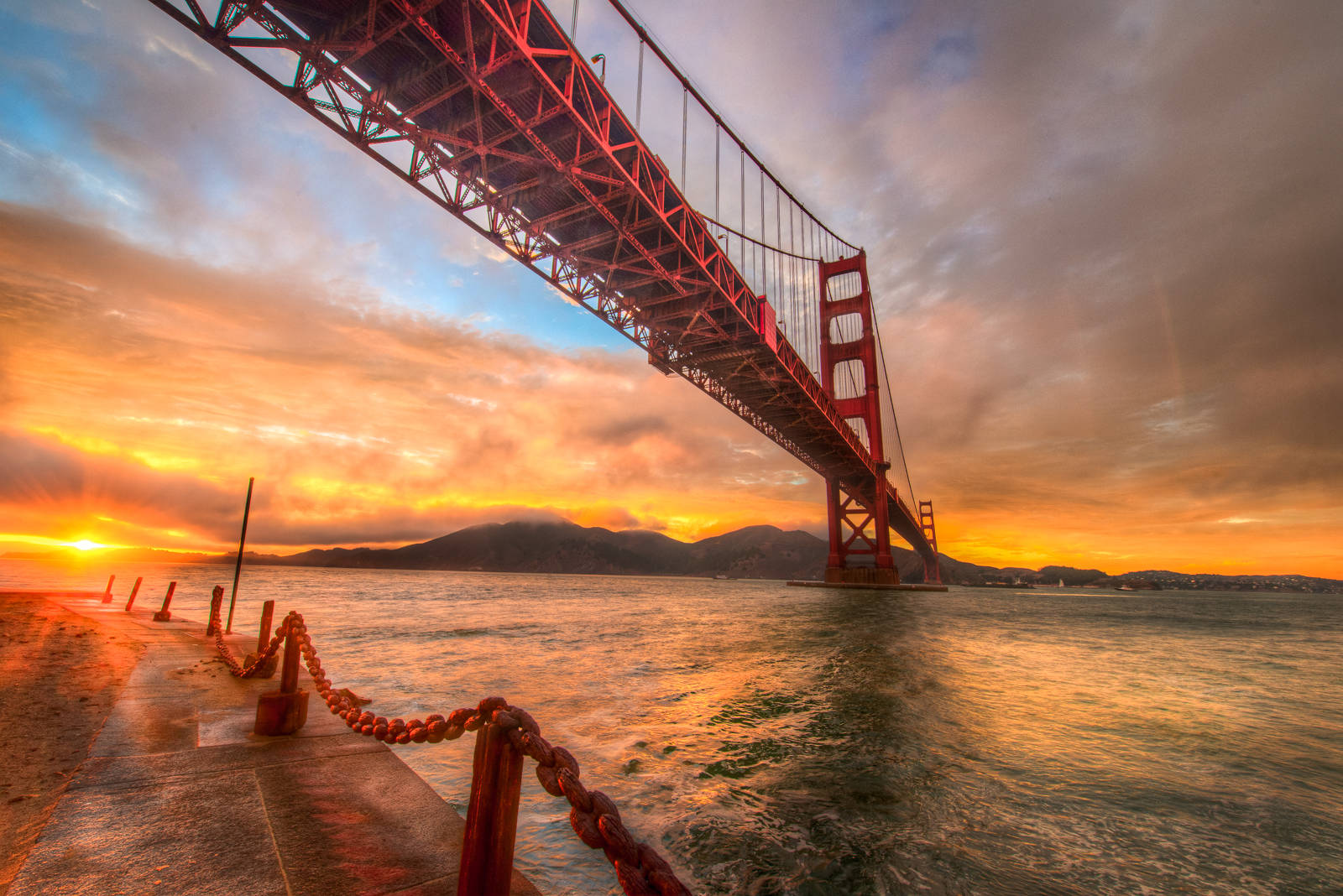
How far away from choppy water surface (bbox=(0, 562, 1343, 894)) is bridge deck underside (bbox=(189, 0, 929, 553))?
10962 millimetres

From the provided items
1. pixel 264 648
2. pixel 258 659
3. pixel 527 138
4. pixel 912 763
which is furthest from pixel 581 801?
pixel 527 138

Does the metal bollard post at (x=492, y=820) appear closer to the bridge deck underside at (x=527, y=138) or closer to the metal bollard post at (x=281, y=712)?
the metal bollard post at (x=281, y=712)

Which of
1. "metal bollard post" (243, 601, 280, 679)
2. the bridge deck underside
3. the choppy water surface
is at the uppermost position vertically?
the bridge deck underside

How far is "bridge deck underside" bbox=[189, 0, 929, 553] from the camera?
955 cm

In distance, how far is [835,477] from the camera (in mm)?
45875

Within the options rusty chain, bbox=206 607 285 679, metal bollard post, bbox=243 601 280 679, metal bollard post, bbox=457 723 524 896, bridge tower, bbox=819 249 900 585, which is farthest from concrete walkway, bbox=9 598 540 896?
bridge tower, bbox=819 249 900 585

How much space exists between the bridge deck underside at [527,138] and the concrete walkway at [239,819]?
1064 centimetres

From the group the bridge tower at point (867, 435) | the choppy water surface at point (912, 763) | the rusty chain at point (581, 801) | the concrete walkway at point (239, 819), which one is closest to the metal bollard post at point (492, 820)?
the rusty chain at point (581, 801)

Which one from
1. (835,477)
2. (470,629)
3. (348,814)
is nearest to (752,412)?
(835,477)

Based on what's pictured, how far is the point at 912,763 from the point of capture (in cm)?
544

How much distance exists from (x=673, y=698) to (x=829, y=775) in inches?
137

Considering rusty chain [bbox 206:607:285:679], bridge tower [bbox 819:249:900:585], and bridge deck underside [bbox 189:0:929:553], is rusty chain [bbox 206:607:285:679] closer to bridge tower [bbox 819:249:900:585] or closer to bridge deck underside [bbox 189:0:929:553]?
bridge deck underside [bbox 189:0:929:553]

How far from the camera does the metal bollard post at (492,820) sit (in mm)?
1875

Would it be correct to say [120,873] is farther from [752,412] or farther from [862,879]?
[752,412]
